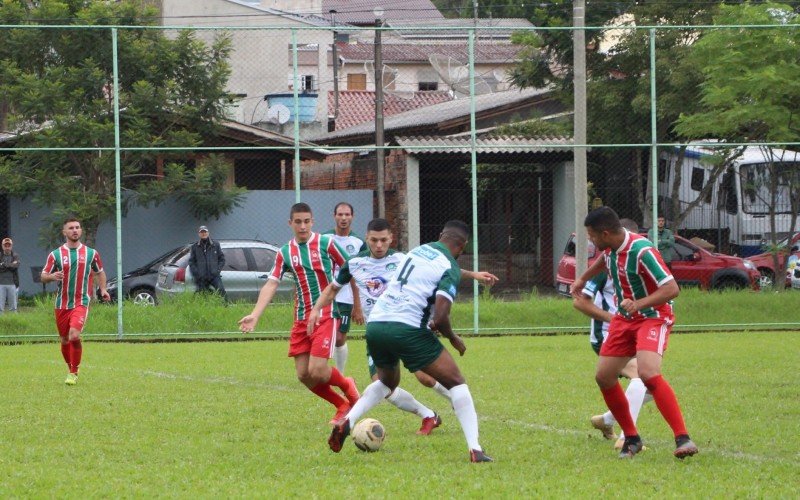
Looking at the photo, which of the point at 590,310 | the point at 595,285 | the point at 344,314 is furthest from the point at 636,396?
the point at 344,314

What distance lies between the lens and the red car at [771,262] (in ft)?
72.3

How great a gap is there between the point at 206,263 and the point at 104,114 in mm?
3656

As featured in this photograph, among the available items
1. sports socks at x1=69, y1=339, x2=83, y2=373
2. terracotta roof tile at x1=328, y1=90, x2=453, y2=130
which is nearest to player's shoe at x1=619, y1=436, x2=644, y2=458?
sports socks at x1=69, y1=339, x2=83, y2=373

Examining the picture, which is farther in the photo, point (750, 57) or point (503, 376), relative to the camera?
point (750, 57)

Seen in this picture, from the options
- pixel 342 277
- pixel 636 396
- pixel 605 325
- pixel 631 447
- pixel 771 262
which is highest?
pixel 342 277

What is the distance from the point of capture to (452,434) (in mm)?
9562

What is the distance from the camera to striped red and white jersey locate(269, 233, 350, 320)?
34.3 ft

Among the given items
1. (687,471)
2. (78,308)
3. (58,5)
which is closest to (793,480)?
(687,471)

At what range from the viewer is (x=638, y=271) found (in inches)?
329

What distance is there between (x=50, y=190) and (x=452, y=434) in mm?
15671

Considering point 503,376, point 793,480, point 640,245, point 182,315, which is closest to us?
point 793,480

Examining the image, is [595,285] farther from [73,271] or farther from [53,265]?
[53,265]

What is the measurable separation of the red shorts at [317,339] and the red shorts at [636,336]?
96.3 inches

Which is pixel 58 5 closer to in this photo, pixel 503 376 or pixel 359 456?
pixel 503 376
